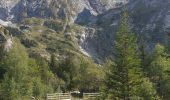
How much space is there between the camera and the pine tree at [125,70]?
62094 mm

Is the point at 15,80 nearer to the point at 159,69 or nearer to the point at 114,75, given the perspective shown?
the point at 159,69

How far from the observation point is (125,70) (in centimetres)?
6272

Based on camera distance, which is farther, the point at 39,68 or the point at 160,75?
the point at 39,68

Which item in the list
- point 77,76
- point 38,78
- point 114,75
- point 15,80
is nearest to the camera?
point 114,75

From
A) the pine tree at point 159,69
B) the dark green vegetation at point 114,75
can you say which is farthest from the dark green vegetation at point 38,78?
the pine tree at point 159,69

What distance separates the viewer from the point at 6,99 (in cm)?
11838

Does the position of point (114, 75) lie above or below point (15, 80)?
below

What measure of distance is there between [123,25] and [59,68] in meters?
123

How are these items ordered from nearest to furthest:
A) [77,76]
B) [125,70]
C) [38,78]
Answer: [125,70] < [38,78] < [77,76]

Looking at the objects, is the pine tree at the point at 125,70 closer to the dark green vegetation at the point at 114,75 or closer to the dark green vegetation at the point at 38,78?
the dark green vegetation at the point at 114,75

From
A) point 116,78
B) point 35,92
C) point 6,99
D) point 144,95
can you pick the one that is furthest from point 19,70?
point 116,78

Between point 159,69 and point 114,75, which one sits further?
point 159,69

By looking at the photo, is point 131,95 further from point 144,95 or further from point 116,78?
point 144,95

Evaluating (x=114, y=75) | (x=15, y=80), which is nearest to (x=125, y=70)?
(x=114, y=75)
